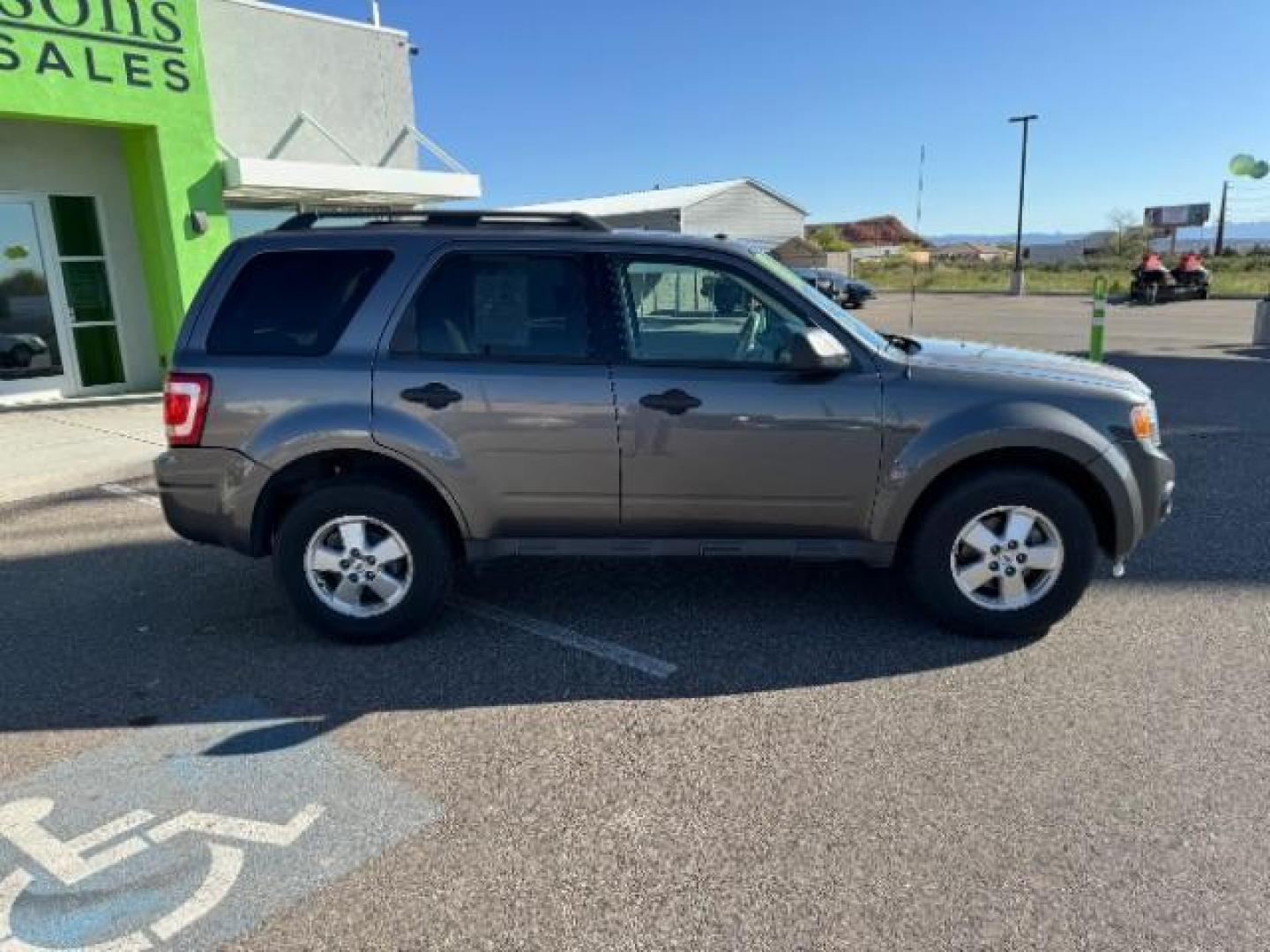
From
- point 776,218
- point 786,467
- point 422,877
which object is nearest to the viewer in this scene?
A: point 422,877

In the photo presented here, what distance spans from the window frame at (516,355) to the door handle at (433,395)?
123mm

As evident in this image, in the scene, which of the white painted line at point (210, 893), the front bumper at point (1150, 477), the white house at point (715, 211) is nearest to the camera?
the white painted line at point (210, 893)

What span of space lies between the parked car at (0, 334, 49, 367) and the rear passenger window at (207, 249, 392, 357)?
29.5 ft

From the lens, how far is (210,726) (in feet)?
11.0

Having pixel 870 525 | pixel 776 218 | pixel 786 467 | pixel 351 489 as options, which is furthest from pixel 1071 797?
pixel 776 218

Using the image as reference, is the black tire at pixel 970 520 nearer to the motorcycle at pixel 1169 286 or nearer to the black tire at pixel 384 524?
the black tire at pixel 384 524

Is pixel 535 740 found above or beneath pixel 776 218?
beneath

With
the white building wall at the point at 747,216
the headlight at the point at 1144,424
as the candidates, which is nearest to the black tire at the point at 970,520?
the headlight at the point at 1144,424

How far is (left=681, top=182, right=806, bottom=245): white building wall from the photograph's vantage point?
36812mm

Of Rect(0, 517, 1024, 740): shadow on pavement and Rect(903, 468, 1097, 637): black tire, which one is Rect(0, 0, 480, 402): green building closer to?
Rect(0, 517, 1024, 740): shadow on pavement

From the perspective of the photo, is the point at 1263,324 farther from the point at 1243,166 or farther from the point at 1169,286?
the point at 1243,166

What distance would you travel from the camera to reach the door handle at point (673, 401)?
3.77m

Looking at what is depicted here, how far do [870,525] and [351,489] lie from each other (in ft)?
7.83

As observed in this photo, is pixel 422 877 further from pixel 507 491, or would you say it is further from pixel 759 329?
pixel 759 329
